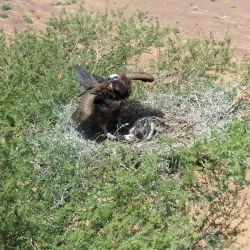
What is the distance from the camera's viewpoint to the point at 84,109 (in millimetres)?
5609

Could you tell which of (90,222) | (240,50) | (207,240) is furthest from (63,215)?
(240,50)

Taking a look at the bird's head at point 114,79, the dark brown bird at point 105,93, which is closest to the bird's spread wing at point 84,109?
the dark brown bird at point 105,93

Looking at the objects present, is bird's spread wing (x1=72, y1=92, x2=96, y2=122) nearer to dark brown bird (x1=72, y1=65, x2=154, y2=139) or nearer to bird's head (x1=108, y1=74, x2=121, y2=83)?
dark brown bird (x1=72, y1=65, x2=154, y2=139)

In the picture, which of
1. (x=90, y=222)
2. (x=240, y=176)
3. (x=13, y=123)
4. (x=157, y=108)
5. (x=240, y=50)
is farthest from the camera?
(x=240, y=50)

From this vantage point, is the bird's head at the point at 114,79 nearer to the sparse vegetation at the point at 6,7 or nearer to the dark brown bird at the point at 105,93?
the dark brown bird at the point at 105,93

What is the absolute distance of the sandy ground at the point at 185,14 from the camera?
17.5 meters

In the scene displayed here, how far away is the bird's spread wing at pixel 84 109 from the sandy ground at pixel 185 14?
33.0ft

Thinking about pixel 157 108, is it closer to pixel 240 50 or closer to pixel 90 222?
pixel 90 222

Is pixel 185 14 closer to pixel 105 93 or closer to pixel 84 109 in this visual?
pixel 105 93

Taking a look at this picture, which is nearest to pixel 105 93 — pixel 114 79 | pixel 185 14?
pixel 114 79

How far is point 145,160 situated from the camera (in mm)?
4969

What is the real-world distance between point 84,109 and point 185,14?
17.3 m

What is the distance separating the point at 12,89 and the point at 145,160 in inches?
89.5

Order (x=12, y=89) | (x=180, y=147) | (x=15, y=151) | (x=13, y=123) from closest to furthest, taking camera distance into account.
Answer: (x=15, y=151), (x=180, y=147), (x=13, y=123), (x=12, y=89)
